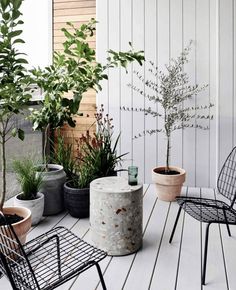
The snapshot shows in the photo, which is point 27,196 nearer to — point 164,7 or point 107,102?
point 107,102

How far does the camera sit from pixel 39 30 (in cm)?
457

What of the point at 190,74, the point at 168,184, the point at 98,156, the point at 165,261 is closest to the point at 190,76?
the point at 190,74

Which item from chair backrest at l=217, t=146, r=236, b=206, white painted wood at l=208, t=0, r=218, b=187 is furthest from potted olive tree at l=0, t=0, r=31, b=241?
white painted wood at l=208, t=0, r=218, b=187

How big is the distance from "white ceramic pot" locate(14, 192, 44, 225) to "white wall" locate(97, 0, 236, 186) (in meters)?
1.59

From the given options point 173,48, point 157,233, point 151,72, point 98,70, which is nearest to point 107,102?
point 151,72

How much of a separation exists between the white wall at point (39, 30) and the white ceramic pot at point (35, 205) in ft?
6.77

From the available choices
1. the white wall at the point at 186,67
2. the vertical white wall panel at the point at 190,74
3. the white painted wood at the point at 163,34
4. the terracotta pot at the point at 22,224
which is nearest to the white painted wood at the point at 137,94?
the white wall at the point at 186,67

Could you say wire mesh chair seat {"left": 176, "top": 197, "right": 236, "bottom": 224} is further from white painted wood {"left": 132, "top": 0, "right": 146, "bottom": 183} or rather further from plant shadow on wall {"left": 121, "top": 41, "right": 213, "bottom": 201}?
white painted wood {"left": 132, "top": 0, "right": 146, "bottom": 183}

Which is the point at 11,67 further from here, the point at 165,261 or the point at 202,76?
the point at 202,76

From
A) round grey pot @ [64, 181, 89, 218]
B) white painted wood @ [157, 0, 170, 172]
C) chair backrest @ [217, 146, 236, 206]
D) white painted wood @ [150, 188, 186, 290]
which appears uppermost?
white painted wood @ [157, 0, 170, 172]

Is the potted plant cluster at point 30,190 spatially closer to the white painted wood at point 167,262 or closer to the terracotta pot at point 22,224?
the terracotta pot at point 22,224

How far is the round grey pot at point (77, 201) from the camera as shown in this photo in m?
3.08

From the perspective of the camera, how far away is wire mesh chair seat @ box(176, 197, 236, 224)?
2238 mm

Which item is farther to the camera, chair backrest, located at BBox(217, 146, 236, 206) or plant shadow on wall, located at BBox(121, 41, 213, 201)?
plant shadow on wall, located at BBox(121, 41, 213, 201)
